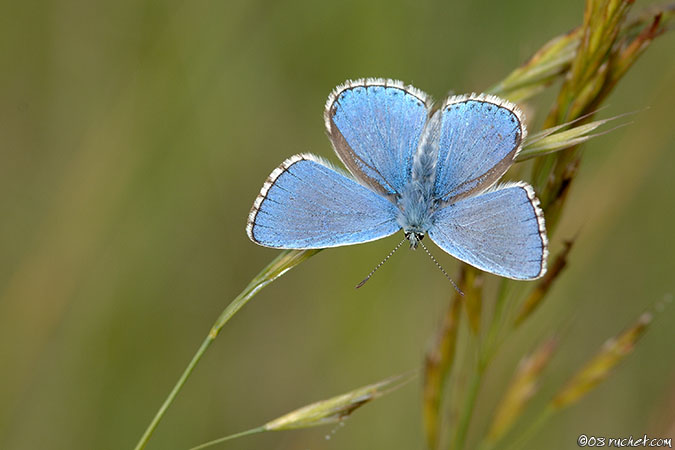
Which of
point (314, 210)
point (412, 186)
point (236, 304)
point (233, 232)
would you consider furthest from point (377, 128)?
point (233, 232)

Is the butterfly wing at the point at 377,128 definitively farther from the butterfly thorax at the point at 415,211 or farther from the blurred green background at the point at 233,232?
the blurred green background at the point at 233,232

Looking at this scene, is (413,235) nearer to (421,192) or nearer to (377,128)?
(421,192)

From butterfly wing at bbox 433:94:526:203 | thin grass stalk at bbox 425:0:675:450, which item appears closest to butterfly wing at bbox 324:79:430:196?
butterfly wing at bbox 433:94:526:203

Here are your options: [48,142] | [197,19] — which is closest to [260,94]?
[197,19]

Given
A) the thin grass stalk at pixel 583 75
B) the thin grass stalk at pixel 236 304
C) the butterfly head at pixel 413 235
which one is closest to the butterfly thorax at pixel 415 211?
the butterfly head at pixel 413 235

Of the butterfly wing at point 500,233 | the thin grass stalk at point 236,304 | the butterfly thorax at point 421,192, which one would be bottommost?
the thin grass stalk at point 236,304

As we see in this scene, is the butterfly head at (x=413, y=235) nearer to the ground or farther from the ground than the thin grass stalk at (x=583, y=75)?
nearer to the ground

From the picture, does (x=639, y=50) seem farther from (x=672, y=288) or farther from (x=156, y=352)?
(x=156, y=352)

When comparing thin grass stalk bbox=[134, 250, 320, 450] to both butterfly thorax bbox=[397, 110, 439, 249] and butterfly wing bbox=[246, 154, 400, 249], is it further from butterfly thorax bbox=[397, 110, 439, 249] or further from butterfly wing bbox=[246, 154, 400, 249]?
butterfly thorax bbox=[397, 110, 439, 249]

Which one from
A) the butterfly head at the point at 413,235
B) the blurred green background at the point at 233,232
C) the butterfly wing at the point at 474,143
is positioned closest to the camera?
the butterfly wing at the point at 474,143
